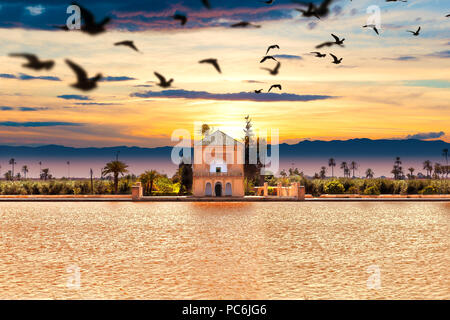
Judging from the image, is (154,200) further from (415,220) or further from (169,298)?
(169,298)

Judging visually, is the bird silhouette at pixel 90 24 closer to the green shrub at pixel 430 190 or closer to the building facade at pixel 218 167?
the building facade at pixel 218 167

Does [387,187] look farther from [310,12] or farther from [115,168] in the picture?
[310,12]

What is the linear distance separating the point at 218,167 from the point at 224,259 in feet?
126

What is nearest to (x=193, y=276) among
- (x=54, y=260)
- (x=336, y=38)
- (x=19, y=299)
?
(x=19, y=299)

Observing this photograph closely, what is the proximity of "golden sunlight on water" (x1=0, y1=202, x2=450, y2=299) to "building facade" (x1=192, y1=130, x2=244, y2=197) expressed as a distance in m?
25.5

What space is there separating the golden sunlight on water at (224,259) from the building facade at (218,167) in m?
25.5

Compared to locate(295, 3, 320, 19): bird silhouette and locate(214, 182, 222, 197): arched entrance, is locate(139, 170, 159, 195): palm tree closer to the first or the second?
locate(214, 182, 222, 197): arched entrance

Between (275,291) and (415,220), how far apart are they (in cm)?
1986

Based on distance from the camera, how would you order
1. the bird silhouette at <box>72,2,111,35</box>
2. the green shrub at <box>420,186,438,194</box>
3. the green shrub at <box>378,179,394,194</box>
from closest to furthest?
the bird silhouette at <box>72,2,111,35</box>, the green shrub at <box>420,186,438,194</box>, the green shrub at <box>378,179,394,194</box>

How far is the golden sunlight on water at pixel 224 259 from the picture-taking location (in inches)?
428

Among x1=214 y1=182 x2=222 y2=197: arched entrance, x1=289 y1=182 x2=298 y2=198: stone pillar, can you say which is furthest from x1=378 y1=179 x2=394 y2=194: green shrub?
x1=214 y1=182 x2=222 y2=197: arched entrance

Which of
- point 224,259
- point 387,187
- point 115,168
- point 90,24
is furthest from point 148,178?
point 90,24

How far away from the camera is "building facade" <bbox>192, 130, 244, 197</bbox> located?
52156 millimetres
